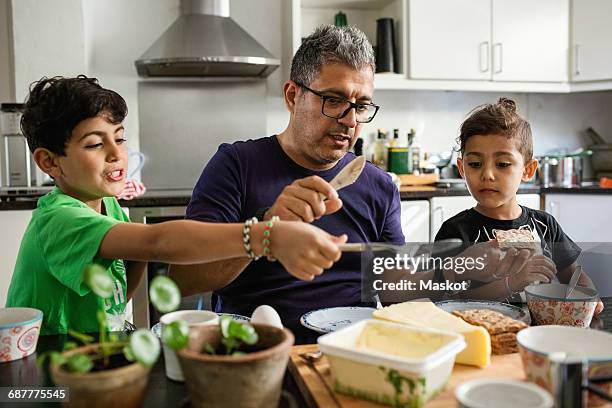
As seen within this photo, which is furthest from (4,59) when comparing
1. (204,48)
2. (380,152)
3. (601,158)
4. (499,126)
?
(601,158)

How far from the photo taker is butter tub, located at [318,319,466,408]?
71 centimetres

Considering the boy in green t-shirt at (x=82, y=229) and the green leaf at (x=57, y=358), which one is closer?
the green leaf at (x=57, y=358)

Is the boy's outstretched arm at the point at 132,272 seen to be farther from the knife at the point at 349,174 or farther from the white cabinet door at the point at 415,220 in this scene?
the white cabinet door at the point at 415,220

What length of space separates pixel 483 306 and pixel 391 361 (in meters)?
0.49

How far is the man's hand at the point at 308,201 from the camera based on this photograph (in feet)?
3.53

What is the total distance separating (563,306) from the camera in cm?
106

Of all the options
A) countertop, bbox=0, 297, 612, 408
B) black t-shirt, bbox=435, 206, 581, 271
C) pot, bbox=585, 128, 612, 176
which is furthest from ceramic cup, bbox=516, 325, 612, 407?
pot, bbox=585, 128, 612, 176

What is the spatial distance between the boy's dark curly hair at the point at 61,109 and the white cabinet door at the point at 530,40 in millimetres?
2799

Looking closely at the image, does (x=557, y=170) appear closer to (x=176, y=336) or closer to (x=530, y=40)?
(x=530, y=40)

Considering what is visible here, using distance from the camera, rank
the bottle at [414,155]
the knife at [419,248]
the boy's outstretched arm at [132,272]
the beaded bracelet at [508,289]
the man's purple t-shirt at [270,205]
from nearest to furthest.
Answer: the knife at [419,248]
the beaded bracelet at [508,289]
the boy's outstretched arm at [132,272]
the man's purple t-shirt at [270,205]
the bottle at [414,155]

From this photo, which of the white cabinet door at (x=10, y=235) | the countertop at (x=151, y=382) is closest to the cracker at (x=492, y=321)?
the countertop at (x=151, y=382)

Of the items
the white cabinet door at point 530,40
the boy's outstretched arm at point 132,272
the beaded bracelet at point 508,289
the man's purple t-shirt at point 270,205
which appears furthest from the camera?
the white cabinet door at point 530,40

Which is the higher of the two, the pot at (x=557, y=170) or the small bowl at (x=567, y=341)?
the pot at (x=557, y=170)

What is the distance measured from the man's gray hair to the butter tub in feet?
2.80
